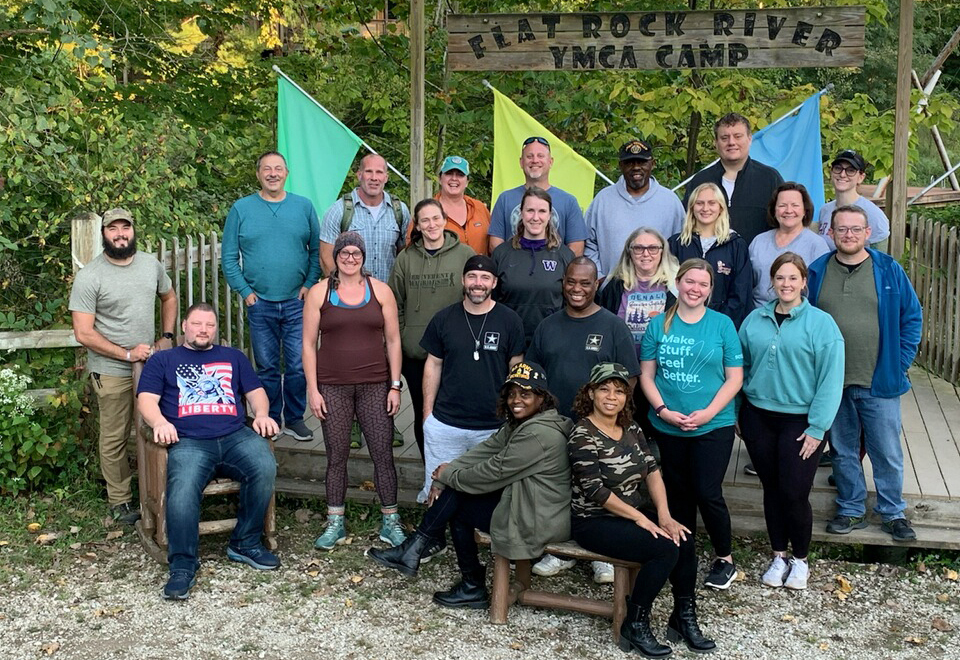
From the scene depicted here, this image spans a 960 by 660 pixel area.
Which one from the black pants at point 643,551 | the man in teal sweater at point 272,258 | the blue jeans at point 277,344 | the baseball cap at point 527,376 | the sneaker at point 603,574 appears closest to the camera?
the black pants at point 643,551

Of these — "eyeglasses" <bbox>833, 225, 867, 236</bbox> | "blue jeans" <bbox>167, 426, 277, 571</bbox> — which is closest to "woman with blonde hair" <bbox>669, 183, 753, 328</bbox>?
"eyeglasses" <bbox>833, 225, 867, 236</bbox>

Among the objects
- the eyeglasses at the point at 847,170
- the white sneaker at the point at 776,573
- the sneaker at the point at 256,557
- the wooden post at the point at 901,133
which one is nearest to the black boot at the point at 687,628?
the white sneaker at the point at 776,573

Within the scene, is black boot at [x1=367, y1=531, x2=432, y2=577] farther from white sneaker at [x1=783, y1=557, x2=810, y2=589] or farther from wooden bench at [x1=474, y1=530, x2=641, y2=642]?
white sneaker at [x1=783, y1=557, x2=810, y2=589]

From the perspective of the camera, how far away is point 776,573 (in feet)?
17.9

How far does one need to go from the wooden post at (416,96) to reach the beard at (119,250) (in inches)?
84.7

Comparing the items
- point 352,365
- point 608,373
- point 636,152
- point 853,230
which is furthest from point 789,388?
point 352,365

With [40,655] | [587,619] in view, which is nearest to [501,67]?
[587,619]

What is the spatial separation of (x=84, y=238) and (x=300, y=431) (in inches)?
73.2

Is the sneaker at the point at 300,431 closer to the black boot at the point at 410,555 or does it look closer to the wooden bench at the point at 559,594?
the black boot at the point at 410,555

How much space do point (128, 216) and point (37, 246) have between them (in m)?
2.32

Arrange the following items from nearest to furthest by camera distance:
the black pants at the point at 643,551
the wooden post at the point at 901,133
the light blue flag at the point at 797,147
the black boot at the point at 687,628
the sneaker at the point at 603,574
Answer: the black pants at the point at 643,551, the black boot at the point at 687,628, the sneaker at the point at 603,574, the wooden post at the point at 901,133, the light blue flag at the point at 797,147

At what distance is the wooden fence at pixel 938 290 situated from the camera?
27.3 feet

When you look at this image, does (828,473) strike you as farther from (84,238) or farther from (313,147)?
(84,238)

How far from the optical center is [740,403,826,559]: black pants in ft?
16.9
